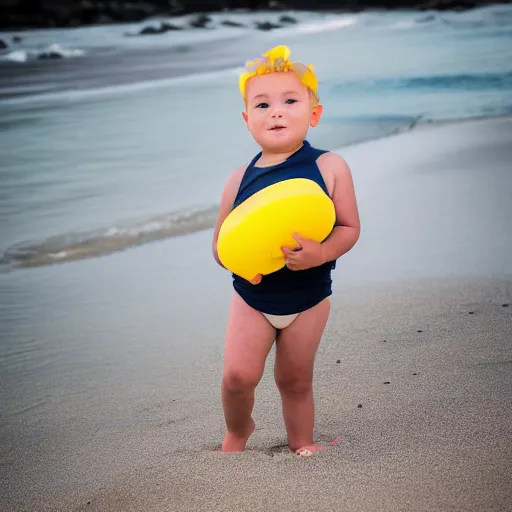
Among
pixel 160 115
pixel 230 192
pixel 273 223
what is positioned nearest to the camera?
pixel 273 223

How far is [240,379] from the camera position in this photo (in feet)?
7.89

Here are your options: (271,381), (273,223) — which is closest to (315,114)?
(273,223)

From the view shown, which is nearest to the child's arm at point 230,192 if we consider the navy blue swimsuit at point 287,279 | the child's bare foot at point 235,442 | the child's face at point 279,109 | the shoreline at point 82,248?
the navy blue swimsuit at point 287,279

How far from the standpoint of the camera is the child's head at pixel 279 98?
2352 mm

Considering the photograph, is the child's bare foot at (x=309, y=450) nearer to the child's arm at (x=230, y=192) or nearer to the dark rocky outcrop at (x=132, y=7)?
the child's arm at (x=230, y=192)

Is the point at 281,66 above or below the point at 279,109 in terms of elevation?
above

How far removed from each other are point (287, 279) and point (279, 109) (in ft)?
1.60

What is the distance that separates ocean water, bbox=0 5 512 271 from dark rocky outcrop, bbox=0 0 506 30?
9.31ft

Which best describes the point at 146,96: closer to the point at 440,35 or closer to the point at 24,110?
the point at 24,110

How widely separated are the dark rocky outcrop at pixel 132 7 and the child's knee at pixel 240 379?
2355cm

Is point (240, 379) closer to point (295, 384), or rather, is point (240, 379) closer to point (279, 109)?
point (295, 384)

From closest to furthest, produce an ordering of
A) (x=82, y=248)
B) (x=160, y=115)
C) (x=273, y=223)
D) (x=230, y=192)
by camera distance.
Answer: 1. (x=273, y=223)
2. (x=230, y=192)
3. (x=82, y=248)
4. (x=160, y=115)

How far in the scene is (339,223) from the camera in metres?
2.40

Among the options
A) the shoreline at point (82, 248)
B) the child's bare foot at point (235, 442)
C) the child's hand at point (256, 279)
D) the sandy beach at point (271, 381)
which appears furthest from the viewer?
the shoreline at point (82, 248)
